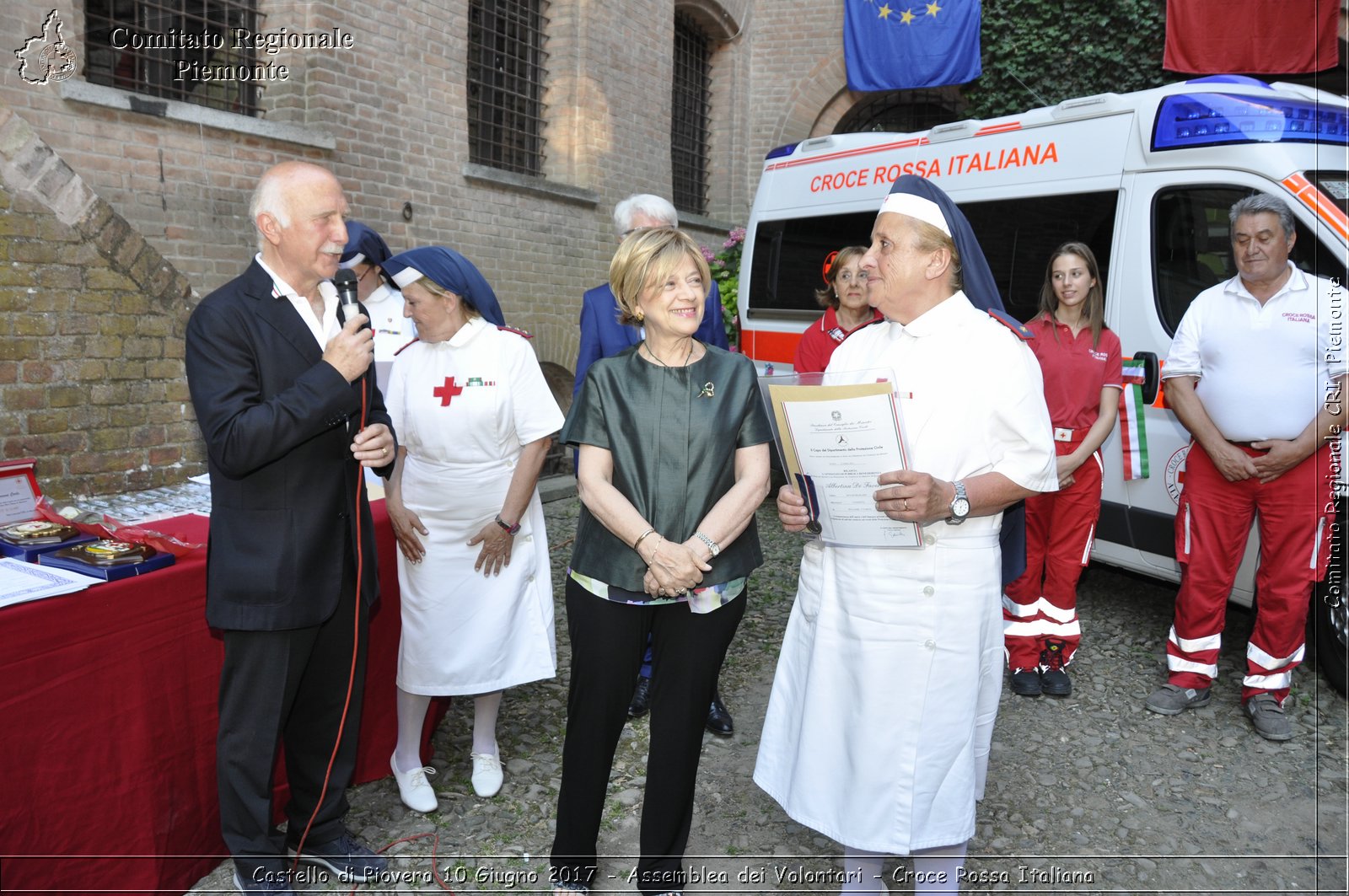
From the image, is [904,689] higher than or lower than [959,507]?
lower

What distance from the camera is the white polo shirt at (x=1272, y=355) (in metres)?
3.92

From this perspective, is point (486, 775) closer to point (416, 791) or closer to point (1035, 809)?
point (416, 791)

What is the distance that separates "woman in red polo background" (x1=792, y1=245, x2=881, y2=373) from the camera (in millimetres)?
4410

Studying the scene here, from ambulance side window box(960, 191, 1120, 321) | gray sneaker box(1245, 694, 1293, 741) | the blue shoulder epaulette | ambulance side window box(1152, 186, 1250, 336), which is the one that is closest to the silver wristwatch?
the blue shoulder epaulette

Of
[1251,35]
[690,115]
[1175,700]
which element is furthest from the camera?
[690,115]

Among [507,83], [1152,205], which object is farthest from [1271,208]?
[507,83]

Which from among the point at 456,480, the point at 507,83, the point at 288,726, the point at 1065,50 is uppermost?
the point at 1065,50

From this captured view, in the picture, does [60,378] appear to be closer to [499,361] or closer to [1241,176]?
[499,361]

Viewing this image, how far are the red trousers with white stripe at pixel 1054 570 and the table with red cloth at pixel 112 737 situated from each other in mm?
3464

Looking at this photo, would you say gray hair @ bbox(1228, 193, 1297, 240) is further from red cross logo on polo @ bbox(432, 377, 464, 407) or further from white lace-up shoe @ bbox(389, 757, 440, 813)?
white lace-up shoe @ bbox(389, 757, 440, 813)

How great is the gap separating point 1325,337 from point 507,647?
3526mm

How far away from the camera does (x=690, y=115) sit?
41.8ft

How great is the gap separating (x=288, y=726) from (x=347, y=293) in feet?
4.39

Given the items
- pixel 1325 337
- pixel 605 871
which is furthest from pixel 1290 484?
pixel 605 871
